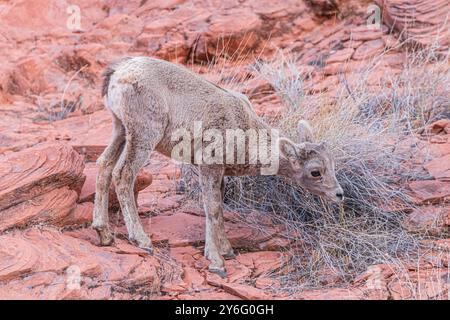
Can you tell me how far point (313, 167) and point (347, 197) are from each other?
1.04 meters

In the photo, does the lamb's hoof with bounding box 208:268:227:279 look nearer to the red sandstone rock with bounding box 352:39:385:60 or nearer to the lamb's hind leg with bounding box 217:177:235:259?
the lamb's hind leg with bounding box 217:177:235:259

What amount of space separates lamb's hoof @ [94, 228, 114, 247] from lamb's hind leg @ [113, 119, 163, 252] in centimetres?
23

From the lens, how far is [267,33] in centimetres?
1358

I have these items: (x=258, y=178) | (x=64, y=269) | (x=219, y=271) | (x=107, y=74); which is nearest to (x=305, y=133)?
(x=258, y=178)

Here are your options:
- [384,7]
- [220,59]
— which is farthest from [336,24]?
[220,59]

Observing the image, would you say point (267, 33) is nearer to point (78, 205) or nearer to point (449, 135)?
point (449, 135)

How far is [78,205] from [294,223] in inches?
97.3

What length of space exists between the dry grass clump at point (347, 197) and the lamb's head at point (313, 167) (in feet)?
1.86

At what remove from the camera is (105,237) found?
7055 mm

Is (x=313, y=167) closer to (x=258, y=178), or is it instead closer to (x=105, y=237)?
(x=258, y=178)

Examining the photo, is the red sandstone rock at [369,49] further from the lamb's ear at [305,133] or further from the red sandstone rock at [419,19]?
the lamb's ear at [305,133]

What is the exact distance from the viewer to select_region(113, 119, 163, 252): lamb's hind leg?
7.09 metres

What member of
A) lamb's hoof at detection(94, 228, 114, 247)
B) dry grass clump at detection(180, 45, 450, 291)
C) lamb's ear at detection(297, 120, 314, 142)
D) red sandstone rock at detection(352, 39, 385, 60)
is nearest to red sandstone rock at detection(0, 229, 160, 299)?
lamb's hoof at detection(94, 228, 114, 247)

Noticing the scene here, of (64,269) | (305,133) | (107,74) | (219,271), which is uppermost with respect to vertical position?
(107,74)
